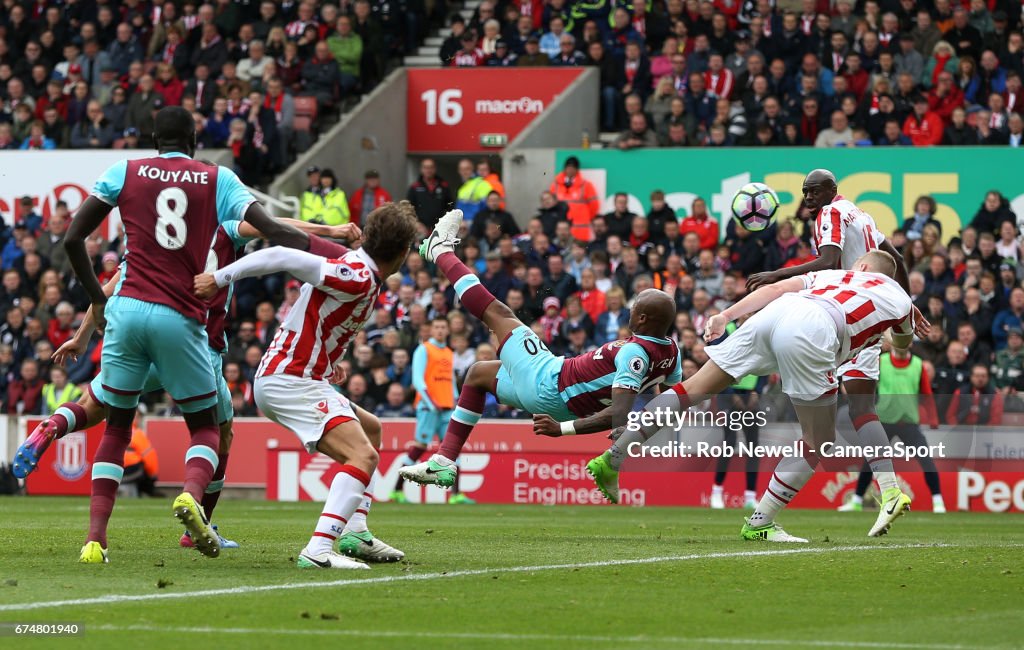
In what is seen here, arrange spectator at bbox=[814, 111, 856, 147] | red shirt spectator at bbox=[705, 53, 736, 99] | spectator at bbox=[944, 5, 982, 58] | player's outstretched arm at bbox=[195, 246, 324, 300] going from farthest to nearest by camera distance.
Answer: red shirt spectator at bbox=[705, 53, 736, 99]
spectator at bbox=[944, 5, 982, 58]
spectator at bbox=[814, 111, 856, 147]
player's outstretched arm at bbox=[195, 246, 324, 300]

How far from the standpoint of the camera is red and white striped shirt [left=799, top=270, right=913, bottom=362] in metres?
10.4

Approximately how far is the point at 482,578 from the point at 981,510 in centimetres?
1170

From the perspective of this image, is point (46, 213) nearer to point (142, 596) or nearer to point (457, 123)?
point (457, 123)

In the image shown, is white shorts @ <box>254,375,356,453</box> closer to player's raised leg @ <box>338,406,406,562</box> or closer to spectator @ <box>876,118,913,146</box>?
player's raised leg @ <box>338,406,406,562</box>

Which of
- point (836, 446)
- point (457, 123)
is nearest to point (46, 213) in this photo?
point (457, 123)

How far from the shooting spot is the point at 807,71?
23031 mm

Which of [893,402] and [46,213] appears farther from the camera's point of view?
[46,213]

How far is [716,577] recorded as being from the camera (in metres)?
8.35

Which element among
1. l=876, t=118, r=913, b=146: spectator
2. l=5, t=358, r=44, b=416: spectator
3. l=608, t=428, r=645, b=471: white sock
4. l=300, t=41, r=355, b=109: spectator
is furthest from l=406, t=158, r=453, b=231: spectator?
l=608, t=428, r=645, b=471: white sock

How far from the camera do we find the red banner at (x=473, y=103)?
26141 mm

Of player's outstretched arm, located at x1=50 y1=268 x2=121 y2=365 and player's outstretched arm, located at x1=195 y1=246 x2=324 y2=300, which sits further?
player's outstretched arm, located at x1=50 y1=268 x2=121 y2=365

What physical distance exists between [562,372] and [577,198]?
12.8m

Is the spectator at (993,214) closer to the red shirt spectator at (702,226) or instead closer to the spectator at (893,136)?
the spectator at (893,136)

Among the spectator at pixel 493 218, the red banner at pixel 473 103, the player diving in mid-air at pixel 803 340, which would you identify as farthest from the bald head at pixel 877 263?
the red banner at pixel 473 103
